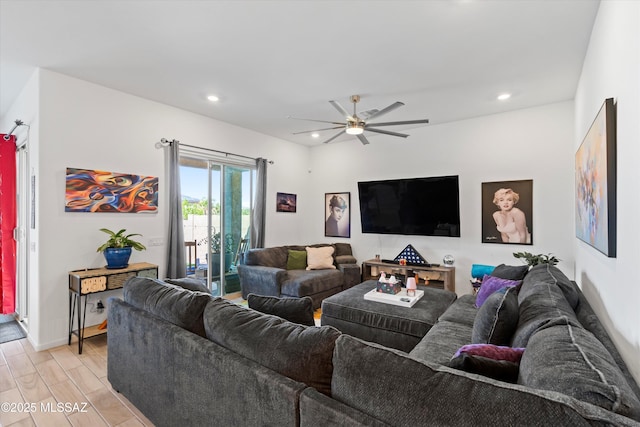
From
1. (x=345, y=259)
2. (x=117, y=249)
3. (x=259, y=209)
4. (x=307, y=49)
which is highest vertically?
(x=307, y=49)

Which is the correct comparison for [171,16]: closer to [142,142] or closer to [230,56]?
[230,56]

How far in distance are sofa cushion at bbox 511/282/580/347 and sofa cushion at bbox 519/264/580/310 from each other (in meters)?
0.08

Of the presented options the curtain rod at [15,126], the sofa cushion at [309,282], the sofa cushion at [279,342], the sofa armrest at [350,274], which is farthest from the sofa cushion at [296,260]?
the curtain rod at [15,126]

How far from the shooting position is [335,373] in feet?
3.67

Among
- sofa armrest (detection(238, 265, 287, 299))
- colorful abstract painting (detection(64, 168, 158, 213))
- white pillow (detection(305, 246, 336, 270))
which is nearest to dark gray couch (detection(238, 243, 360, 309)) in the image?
sofa armrest (detection(238, 265, 287, 299))

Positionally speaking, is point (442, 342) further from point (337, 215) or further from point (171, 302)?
point (337, 215)

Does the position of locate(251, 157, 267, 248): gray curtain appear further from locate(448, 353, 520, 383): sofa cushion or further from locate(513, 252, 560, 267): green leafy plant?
locate(448, 353, 520, 383): sofa cushion

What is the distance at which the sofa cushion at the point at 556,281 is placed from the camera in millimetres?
2086

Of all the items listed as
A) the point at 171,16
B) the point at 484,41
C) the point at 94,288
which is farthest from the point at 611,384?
the point at 94,288

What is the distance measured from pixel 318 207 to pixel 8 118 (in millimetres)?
5082

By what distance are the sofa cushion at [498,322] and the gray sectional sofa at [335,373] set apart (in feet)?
0.18

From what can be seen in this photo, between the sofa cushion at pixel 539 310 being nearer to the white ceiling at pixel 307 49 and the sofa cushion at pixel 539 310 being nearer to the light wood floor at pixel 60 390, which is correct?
the white ceiling at pixel 307 49

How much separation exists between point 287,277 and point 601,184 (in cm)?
359

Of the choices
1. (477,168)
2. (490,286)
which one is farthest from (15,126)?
(477,168)
